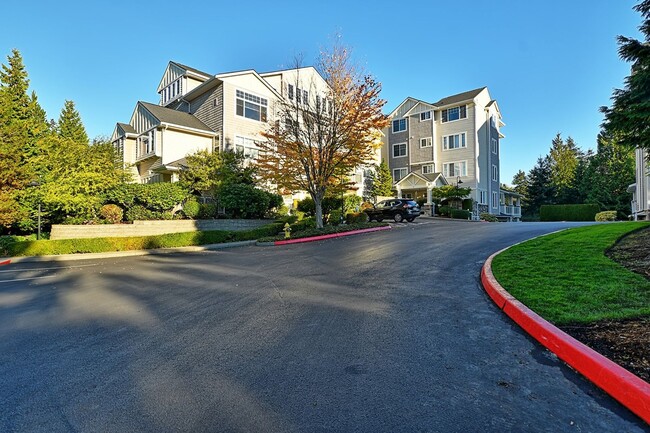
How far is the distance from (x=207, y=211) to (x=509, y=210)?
37.8 m

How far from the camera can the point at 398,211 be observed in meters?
25.0

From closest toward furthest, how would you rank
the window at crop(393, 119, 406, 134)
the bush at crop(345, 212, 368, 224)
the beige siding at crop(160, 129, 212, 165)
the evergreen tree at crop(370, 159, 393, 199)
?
A: the bush at crop(345, 212, 368, 224) → the beige siding at crop(160, 129, 212, 165) → the evergreen tree at crop(370, 159, 393, 199) → the window at crop(393, 119, 406, 134)

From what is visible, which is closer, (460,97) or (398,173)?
(460,97)

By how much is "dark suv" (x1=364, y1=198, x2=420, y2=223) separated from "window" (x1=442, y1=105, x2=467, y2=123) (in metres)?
17.5

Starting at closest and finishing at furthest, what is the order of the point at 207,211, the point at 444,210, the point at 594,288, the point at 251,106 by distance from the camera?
the point at 594,288, the point at 207,211, the point at 251,106, the point at 444,210

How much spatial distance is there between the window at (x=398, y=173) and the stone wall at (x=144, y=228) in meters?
24.2

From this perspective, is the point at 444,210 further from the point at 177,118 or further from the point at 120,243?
the point at 120,243

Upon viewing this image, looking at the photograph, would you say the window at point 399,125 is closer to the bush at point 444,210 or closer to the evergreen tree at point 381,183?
the evergreen tree at point 381,183

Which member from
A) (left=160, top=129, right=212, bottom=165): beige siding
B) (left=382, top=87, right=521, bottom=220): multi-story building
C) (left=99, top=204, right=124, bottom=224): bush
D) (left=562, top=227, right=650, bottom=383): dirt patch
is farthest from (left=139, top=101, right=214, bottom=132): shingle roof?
(left=562, top=227, right=650, bottom=383): dirt patch

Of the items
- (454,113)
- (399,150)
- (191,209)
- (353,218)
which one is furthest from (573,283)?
(399,150)

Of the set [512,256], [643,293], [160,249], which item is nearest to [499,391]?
[643,293]

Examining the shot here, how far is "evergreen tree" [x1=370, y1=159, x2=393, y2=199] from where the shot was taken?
36.5m

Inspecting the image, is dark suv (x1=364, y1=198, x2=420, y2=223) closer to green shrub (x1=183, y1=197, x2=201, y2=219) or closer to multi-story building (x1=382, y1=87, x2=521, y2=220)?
multi-story building (x1=382, y1=87, x2=521, y2=220)

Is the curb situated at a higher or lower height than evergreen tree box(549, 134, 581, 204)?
lower
